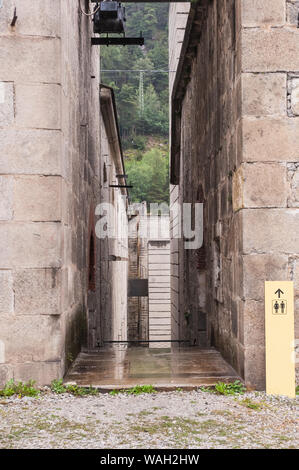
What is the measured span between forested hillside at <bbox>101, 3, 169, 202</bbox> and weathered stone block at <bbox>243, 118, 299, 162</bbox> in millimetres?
53806

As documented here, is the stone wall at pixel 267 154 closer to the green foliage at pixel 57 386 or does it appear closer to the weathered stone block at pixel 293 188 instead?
the weathered stone block at pixel 293 188


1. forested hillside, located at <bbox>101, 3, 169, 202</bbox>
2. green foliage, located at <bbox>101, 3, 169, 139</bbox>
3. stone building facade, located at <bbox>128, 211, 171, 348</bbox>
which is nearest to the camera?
stone building facade, located at <bbox>128, 211, 171, 348</bbox>

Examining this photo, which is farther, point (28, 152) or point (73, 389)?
point (28, 152)

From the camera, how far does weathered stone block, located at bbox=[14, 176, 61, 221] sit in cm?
472

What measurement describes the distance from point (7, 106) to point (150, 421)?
2.88m

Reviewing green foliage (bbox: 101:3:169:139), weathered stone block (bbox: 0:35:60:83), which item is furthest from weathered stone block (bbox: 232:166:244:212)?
green foliage (bbox: 101:3:169:139)

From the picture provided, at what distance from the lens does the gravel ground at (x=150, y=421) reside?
337 cm

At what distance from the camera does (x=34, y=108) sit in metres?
4.76

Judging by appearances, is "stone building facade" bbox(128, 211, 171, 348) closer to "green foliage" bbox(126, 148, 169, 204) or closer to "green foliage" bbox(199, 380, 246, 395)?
"green foliage" bbox(199, 380, 246, 395)

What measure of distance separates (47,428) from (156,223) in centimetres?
2210

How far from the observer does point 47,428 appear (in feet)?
12.0

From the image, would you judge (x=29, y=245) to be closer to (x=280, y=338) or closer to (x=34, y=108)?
(x=34, y=108)

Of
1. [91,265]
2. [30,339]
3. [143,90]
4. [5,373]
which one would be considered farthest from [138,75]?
[5,373]

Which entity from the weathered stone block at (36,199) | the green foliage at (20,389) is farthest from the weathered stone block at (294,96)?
the green foliage at (20,389)
